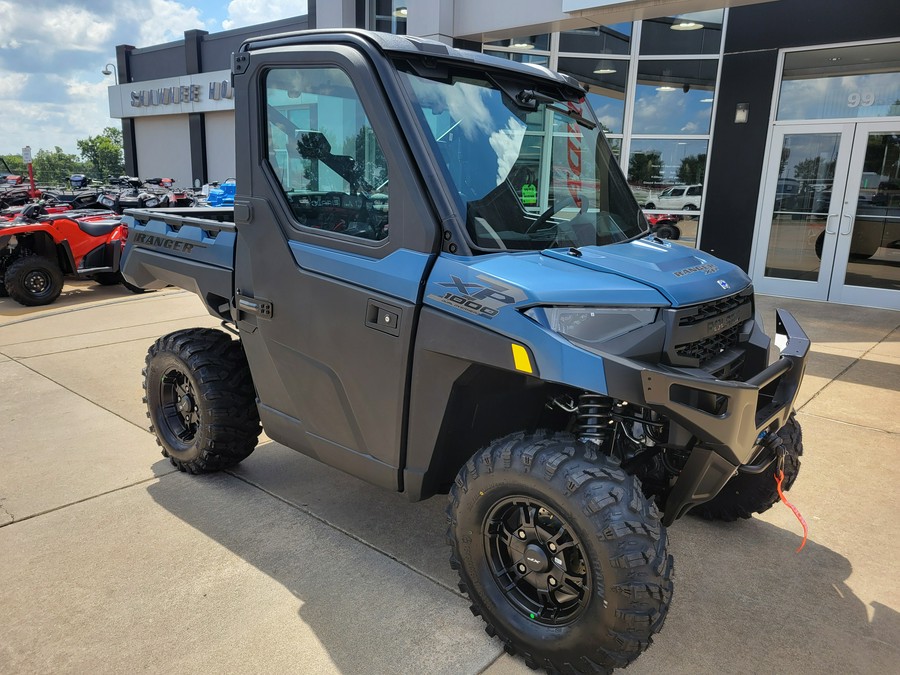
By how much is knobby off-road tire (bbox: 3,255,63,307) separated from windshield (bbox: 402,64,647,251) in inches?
336

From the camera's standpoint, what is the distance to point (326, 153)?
293 centimetres

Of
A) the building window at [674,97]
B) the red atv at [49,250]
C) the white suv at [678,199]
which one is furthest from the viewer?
the white suv at [678,199]

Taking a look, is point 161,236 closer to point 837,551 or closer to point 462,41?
point 837,551

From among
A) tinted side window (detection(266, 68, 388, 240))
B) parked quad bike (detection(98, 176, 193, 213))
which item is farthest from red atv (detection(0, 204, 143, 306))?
tinted side window (detection(266, 68, 388, 240))

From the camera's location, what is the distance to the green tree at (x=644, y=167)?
1138 centimetres

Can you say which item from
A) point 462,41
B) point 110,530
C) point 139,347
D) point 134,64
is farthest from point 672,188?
point 134,64

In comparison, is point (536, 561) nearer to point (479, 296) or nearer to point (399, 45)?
point (479, 296)

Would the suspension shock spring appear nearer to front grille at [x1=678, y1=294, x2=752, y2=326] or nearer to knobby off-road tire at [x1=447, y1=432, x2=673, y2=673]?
knobby off-road tire at [x1=447, y1=432, x2=673, y2=673]

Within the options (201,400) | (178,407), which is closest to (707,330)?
(201,400)

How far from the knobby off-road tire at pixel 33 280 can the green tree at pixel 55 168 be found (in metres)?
22.2

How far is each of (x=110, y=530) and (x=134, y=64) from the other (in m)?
31.9

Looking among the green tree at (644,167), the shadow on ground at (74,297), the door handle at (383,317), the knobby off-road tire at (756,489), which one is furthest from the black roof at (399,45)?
the green tree at (644,167)

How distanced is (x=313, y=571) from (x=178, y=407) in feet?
5.28

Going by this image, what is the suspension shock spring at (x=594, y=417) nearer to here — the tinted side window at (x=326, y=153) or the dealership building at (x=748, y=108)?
the tinted side window at (x=326, y=153)
